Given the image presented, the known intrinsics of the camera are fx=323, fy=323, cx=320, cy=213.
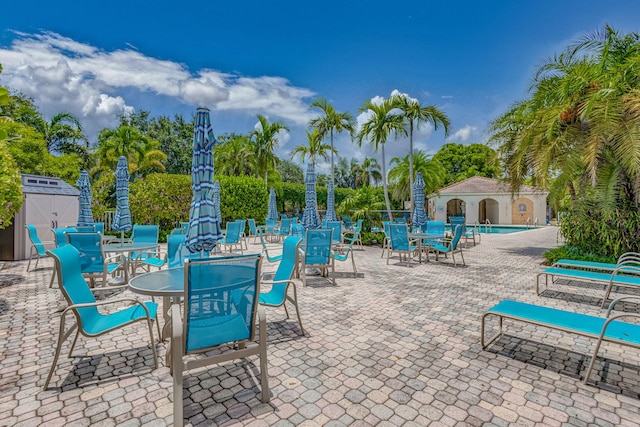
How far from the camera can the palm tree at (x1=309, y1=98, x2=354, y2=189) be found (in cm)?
1712

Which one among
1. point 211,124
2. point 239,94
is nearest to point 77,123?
point 239,94

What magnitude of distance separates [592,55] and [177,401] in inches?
445

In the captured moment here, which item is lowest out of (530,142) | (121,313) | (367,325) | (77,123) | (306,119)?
(367,325)

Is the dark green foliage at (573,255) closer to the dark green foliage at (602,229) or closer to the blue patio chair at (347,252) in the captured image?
the dark green foliage at (602,229)

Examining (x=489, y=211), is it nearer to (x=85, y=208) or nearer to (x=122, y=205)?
(x=122, y=205)

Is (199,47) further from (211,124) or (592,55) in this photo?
(592,55)

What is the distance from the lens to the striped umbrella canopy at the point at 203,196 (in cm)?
423

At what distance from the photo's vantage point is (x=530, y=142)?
29.2ft

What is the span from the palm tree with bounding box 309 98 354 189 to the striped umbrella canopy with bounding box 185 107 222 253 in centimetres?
1281

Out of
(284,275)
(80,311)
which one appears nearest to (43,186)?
(80,311)

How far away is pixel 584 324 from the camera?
121 inches

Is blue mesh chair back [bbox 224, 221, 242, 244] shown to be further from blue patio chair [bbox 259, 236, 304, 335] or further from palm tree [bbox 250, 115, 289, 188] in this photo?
palm tree [bbox 250, 115, 289, 188]

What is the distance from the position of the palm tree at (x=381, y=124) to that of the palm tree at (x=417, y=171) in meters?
7.36

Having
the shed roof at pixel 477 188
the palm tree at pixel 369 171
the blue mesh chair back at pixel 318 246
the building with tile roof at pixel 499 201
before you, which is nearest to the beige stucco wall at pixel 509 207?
the building with tile roof at pixel 499 201
